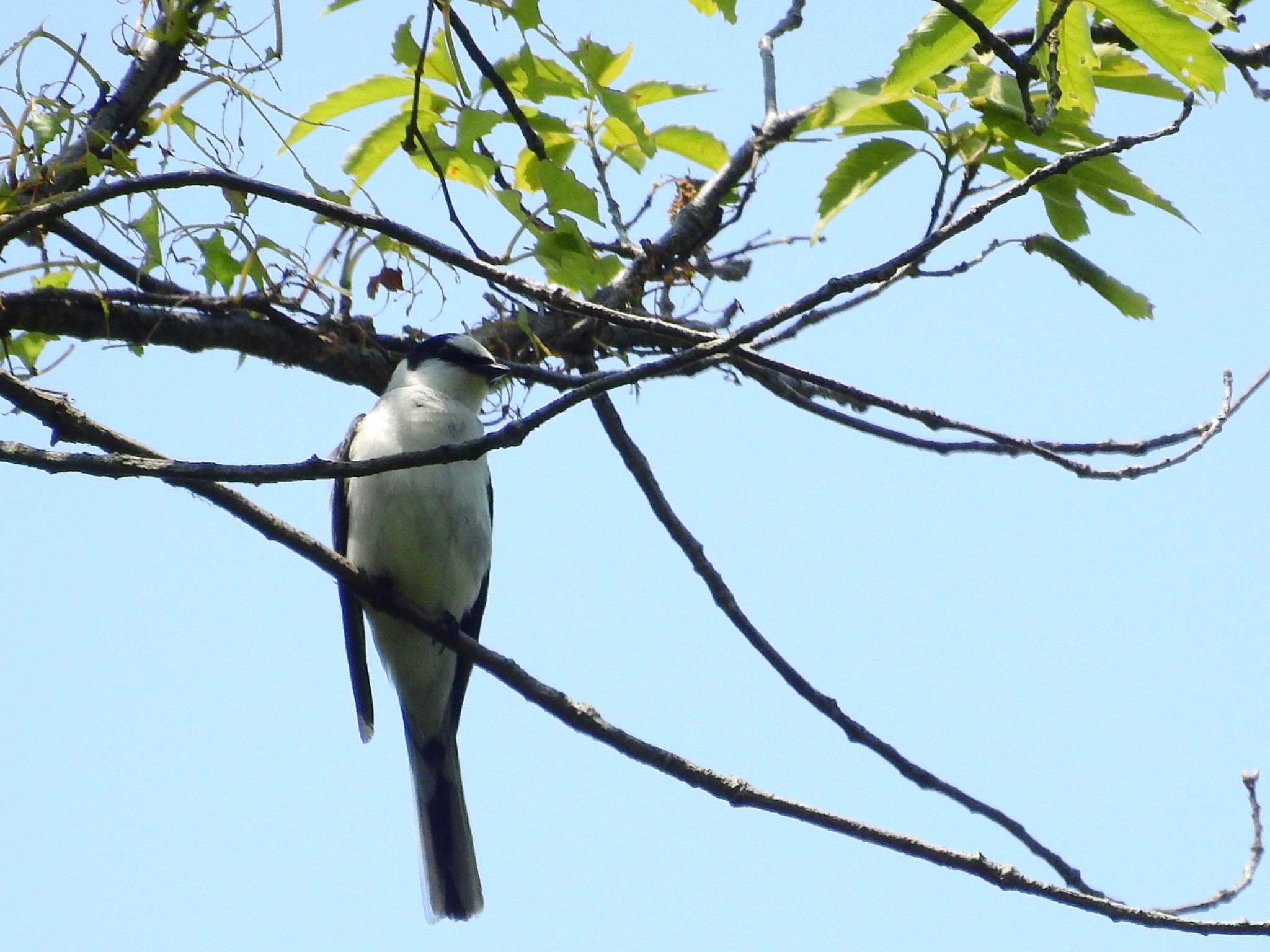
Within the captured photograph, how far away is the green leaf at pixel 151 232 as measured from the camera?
3.21 metres

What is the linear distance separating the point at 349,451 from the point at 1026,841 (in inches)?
127

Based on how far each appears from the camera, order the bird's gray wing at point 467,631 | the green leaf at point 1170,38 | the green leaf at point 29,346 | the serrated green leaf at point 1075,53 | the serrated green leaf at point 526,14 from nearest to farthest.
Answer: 1. the green leaf at point 1170,38
2. the serrated green leaf at point 1075,53
3. the serrated green leaf at point 526,14
4. the green leaf at point 29,346
5. the bird's gray wing at point 467,631

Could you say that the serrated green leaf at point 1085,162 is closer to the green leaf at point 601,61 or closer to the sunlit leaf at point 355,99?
the green leaf at point 601,61

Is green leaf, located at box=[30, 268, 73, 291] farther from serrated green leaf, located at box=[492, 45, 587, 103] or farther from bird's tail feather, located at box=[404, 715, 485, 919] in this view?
bird's tail feather, located at box=[404, 715, 485, 919]

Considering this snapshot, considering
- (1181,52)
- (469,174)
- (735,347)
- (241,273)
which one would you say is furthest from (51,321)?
(1181,52)

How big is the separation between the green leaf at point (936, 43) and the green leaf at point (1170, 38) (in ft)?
0.66

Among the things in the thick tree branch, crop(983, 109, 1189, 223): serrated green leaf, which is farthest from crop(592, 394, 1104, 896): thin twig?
crop(983, 109, 1189, 223): serrated green leaf

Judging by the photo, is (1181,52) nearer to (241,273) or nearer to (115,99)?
(241,273)

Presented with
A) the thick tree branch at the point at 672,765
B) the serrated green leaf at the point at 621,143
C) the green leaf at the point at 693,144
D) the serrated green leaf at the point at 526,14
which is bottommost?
the thick tree branch at the point at 672,765

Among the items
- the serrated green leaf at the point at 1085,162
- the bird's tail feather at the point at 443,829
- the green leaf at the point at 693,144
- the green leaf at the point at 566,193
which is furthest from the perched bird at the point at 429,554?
the serrated green leaf at the point at 1085,162

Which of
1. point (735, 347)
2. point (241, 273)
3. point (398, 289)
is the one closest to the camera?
point (735, 347)

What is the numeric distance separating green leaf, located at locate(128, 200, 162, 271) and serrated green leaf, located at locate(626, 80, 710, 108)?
48.2 inches

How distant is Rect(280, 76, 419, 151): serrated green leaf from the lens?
3145 mm

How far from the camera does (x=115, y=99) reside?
3412mm
